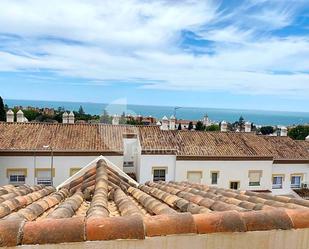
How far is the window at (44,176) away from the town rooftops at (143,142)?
49.3 inches

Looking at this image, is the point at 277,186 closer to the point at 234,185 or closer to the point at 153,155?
the point at 234,185

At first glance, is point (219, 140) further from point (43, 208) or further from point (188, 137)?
point (43, 208)

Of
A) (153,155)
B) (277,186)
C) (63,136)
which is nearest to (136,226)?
(153,155)

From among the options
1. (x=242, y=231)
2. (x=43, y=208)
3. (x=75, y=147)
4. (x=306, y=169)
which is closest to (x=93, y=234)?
(x=242, y=231)

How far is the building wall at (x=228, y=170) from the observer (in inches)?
928

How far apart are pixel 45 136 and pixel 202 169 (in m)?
10.1

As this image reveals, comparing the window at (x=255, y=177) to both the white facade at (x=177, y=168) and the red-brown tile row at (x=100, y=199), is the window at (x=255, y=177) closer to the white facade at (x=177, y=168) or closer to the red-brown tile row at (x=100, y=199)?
the white facade at (x=177, y=168)

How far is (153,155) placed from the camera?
902 inches

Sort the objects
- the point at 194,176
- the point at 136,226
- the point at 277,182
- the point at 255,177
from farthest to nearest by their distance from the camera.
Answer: the point at 277,182, the point at 255,177, the point at 194,176, the point at 136,226

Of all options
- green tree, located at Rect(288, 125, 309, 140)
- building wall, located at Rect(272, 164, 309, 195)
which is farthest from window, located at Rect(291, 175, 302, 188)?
green tree, located at Rect(288, 125, 309, 140)

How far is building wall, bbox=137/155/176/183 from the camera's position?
22.9 m

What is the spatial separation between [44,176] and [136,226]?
20373mm

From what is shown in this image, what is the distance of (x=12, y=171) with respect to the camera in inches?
853

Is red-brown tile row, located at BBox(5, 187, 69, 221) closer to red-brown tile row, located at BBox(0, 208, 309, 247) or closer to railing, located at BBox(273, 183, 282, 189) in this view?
red-brown tile row, located at BBox(0, 208, 309, 247)
